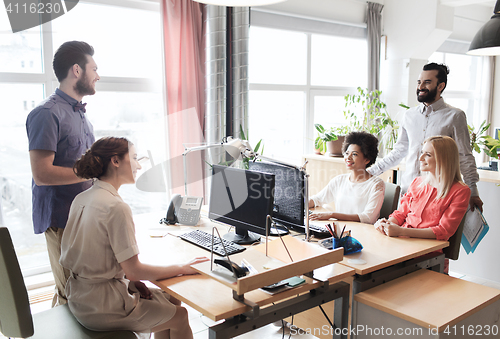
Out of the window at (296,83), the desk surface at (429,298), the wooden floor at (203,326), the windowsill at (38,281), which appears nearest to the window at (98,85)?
the windowsill at (38,281)

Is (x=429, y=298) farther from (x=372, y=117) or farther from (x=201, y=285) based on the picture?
(x=372, y=117)

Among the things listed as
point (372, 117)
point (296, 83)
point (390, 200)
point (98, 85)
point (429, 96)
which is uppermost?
point (296, 83)

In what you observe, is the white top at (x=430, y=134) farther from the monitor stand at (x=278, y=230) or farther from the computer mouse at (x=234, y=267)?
the computer mouse at (x=234, y=267)

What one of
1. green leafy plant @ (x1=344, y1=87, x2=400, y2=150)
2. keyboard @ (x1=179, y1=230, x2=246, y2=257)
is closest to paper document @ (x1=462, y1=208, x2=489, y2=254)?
keyboard @ (x1=179, y1=230, x2=246, y2=257)

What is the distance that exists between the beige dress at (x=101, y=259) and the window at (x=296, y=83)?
301cm

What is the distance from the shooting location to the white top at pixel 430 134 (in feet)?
8.64

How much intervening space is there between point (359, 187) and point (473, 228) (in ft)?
2.33

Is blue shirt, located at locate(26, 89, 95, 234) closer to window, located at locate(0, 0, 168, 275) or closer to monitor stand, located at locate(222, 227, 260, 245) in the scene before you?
monitor stand, located at locate(222, 227, 260, 245)

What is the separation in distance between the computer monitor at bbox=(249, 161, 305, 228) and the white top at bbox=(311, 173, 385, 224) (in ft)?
1.89

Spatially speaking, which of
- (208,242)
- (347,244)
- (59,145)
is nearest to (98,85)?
(59,145)

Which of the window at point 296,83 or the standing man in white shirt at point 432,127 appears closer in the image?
the standing man in white shirt at point 432,127

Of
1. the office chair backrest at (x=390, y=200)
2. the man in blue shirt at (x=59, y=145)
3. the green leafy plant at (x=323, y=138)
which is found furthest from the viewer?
the green leafy plant at (x=323, y=138)

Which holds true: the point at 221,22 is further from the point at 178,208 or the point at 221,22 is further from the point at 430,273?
the point at 430,273

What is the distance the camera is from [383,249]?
199 cm
